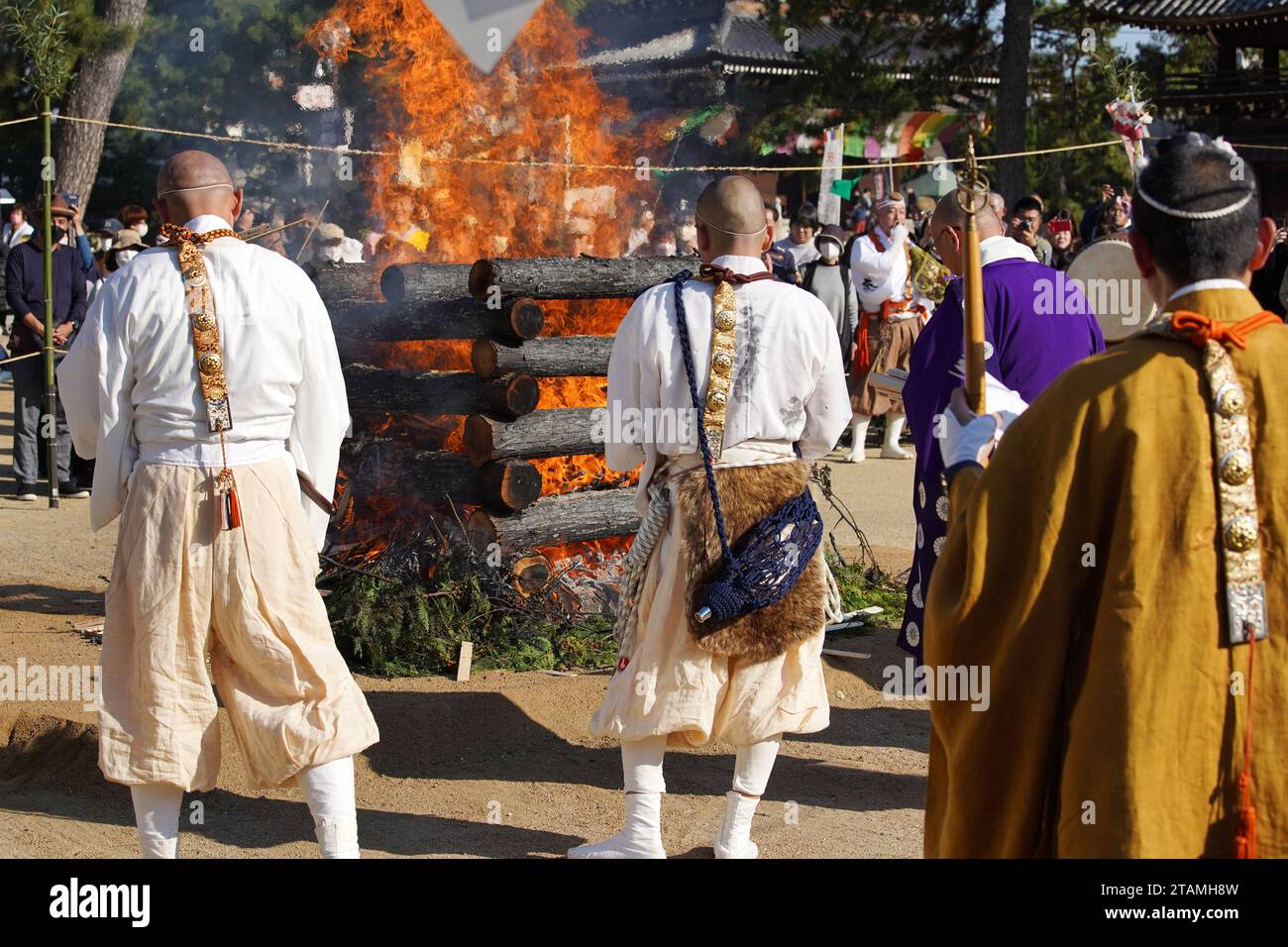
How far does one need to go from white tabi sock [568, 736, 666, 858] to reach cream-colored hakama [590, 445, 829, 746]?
0.08 meters

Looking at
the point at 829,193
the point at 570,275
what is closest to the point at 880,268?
the point at 829,193

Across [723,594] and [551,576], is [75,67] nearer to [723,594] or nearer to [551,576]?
[551,576]

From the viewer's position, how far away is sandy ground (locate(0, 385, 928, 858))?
533 centimetres

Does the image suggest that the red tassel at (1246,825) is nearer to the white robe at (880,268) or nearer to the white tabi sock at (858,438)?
the white tabi sock at (858,438)

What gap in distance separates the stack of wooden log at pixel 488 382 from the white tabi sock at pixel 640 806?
99.8 inches

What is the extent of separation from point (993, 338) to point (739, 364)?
950mm

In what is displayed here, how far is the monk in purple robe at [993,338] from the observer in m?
5.25

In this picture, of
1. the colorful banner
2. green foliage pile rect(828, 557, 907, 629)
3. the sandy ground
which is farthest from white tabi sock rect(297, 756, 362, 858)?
the colorful banner

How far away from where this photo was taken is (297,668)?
14.6 feet

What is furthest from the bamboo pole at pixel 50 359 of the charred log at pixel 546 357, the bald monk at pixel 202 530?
the bald monk at pixel 202 530

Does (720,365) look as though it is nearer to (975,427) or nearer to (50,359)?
(975,427)

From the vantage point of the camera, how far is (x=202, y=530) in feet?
14.4

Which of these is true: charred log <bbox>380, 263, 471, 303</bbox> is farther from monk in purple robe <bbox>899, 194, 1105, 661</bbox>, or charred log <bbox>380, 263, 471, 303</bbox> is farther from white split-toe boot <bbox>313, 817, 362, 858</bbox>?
white split-toe boot <bbox>313, 817, 362, 858</bbox>
